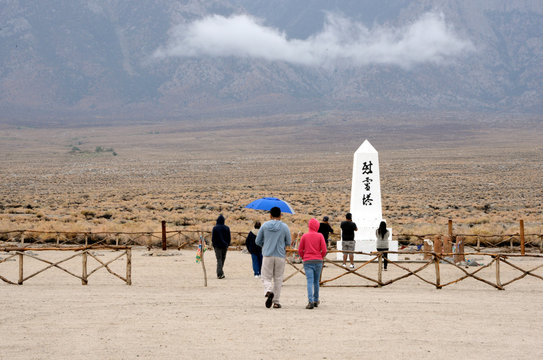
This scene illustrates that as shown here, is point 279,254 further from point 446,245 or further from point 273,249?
point 446,245

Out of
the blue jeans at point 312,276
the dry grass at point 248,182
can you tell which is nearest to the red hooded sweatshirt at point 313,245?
the blue jeans at point 312,276

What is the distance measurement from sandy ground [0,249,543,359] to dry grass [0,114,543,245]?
1305 cm

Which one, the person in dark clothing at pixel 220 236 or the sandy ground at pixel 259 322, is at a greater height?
the person in dark clothing at pixel 220 236

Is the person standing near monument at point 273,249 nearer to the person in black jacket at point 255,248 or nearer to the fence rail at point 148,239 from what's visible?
the person in black jacket at point 255,248

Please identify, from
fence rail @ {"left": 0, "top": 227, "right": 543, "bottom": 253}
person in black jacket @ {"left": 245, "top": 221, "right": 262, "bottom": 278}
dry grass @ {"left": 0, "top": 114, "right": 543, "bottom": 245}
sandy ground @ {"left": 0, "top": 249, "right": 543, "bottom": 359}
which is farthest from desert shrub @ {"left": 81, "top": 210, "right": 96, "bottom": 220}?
person in black jacket @ {"left": 245, "top": 221, "right": 262, "bottom": 278}

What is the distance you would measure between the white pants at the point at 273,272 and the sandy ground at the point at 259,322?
1.11 ft

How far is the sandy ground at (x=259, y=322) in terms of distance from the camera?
769 cm

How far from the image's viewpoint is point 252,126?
562 feet

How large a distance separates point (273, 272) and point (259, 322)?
1.15 m

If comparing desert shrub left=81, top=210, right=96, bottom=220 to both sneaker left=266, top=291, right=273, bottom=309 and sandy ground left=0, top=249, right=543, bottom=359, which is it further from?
sneaker left=266, top=291, right=273, bottom=309

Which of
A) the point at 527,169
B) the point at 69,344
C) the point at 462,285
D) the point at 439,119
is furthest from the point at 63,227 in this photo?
the point at 439,119

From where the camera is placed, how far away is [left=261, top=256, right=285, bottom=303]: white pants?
10.1 m

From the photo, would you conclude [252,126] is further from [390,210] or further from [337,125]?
[390,210]

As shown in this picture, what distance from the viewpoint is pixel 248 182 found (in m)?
59.4
